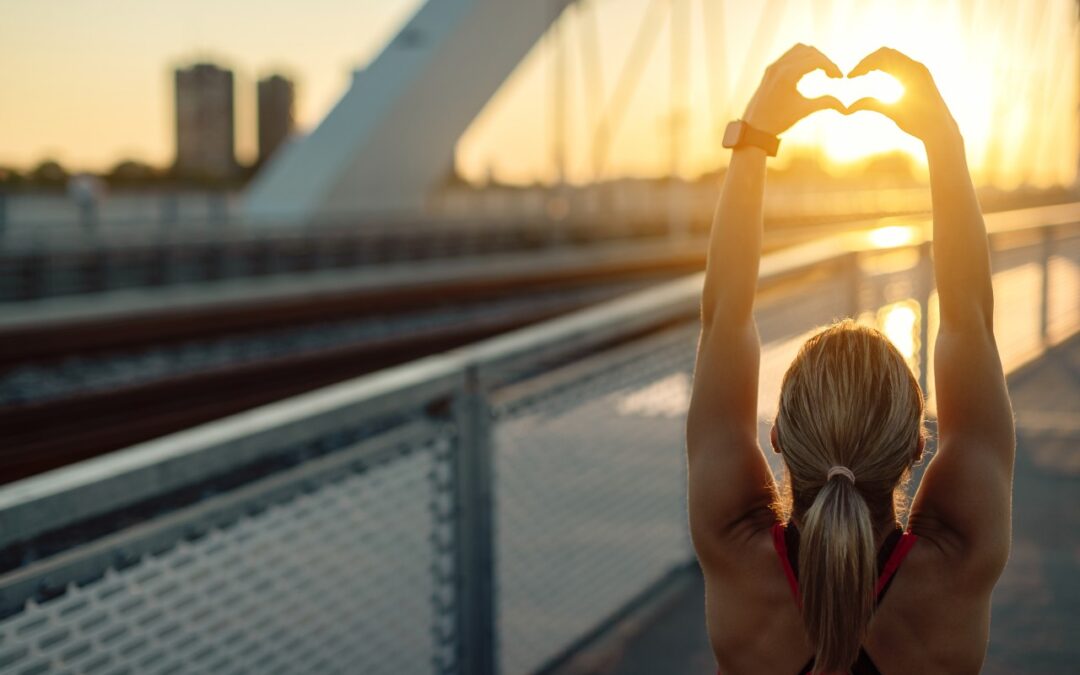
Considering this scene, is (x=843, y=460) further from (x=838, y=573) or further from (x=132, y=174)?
(x=132, y=174)

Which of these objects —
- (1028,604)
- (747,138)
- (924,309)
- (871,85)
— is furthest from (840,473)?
(924,309)

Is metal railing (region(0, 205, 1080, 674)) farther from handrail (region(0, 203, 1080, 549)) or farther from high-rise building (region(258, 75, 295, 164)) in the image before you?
high-rise building (region(258, 75, 295, 164))

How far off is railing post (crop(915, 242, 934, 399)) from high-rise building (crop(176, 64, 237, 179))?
116 feet

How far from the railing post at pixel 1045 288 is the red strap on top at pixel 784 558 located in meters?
6.78

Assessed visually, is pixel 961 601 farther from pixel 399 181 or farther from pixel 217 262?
pixel 399 181

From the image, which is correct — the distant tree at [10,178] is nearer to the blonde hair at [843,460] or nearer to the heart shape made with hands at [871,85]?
the heart shape made with hands at [871,85]

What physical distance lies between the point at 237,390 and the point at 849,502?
9.49 metres

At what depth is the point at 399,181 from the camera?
89.1 feet

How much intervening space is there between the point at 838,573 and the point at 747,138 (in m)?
0.61

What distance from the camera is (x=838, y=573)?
1.43 meters

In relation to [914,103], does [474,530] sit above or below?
below

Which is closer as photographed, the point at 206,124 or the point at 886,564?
the point at 886,564

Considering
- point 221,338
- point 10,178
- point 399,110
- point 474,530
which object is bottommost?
point 221,338

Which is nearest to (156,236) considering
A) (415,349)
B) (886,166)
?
(415,349)
